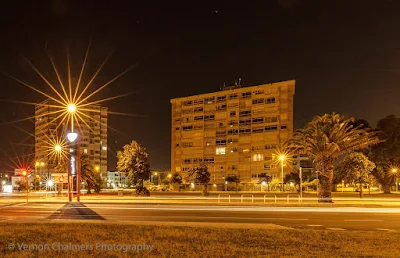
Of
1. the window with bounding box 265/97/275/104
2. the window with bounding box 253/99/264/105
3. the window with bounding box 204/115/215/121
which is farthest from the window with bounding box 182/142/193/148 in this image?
the window with bounding box 265/97/275/104

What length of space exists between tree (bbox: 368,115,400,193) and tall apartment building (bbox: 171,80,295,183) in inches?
1395

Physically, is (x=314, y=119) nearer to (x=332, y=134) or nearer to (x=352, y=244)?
(x=332, y=134)

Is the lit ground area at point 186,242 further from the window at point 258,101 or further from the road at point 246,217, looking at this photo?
the window at point 258,101

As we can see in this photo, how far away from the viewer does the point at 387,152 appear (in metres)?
67.5

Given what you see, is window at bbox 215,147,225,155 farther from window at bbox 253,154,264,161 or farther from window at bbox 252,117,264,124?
A: window at bbox 252,117,264,124

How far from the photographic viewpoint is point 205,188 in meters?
60.4

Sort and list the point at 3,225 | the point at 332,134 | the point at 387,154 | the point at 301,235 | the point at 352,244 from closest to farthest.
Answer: the point at 352,244 < the point at 301,235 < the point at 3,225 < the point at 332,134 < the point at 387,154

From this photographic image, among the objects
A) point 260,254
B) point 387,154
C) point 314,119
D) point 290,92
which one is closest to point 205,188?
point 314,119

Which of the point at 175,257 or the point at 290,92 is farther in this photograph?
the point at 290,92

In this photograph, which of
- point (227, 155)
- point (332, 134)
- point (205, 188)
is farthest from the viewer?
point (227, 155)

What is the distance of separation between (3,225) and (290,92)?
3949 inches

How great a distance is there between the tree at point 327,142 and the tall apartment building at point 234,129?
65.4 metres

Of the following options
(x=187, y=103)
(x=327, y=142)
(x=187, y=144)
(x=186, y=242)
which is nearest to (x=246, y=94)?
(x=187, y=103)

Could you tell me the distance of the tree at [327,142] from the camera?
121 ft
